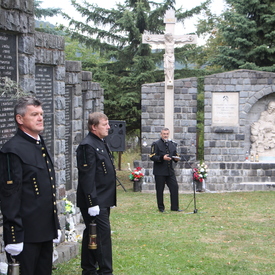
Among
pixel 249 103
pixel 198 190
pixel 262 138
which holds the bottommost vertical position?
pixel 198 190

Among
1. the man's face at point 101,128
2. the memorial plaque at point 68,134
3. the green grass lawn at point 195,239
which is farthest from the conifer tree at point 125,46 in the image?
the man's face at point 101,128

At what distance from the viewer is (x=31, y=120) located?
15.4 feet

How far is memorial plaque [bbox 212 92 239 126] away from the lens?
55.5ft

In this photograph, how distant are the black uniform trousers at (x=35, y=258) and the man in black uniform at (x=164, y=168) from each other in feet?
23.3

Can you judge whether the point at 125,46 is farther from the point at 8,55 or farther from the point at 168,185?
the point at 8,55

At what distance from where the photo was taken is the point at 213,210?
12531 mm

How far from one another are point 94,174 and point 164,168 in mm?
5862

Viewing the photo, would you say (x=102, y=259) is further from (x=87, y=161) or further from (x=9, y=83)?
(x=9, y=83)

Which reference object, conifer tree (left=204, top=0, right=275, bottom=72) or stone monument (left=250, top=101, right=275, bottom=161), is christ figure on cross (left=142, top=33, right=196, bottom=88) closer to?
stone monument (left=250, top=101, right=275, bottom=161)

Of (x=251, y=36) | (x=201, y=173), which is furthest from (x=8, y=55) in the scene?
(x=251, y=36)

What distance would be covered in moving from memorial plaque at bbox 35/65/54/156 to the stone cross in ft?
29.9

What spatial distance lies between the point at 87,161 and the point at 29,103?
5.66ft

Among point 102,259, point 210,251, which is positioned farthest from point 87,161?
point 210,251

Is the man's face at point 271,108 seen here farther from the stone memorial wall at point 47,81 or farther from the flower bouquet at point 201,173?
the stone memorial wall at point 47,81
